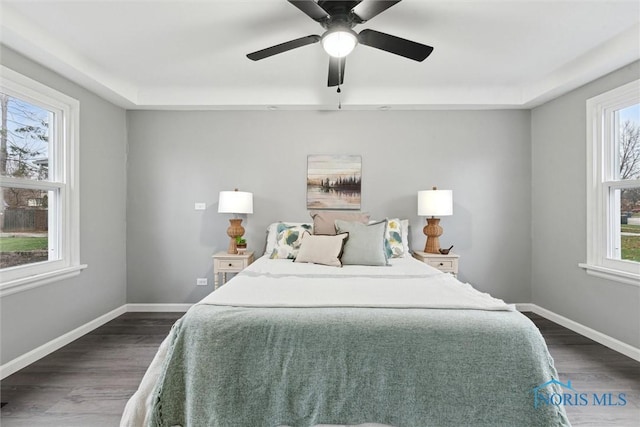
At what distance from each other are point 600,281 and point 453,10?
270 cm

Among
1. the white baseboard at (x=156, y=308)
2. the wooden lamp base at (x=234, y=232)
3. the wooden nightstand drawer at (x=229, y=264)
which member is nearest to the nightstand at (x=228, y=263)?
the wooden nightstand drawer at (x=229, y=264)

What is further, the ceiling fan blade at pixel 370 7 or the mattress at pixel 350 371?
the ceiling fan blade at pixel 370 7

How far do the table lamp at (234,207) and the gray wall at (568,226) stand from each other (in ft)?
10.9

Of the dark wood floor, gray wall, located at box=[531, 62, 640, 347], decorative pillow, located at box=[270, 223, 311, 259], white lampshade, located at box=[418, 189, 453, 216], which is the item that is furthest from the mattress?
gray wall, located at box=[531, 62, 640, 347]

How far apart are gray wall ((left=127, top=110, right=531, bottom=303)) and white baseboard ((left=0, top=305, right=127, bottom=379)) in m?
0.47

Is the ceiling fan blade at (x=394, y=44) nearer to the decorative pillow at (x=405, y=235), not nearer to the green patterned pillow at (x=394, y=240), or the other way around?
the green patterned pillow at (x=394, y=240)

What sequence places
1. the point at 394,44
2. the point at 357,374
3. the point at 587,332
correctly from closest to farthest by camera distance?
the point at 357,374 → the point at 394,44 → the point at 587,332

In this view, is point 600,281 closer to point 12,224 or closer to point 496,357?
point 496,357

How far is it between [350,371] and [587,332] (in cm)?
284

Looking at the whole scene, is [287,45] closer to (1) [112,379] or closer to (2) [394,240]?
(2) [394,240]

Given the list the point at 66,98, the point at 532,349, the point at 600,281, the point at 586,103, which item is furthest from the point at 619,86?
the point at 66,98

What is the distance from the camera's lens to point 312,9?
173cm

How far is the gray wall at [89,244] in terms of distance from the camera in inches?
89.5

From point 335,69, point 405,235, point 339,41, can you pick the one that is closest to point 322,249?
point 405,235
